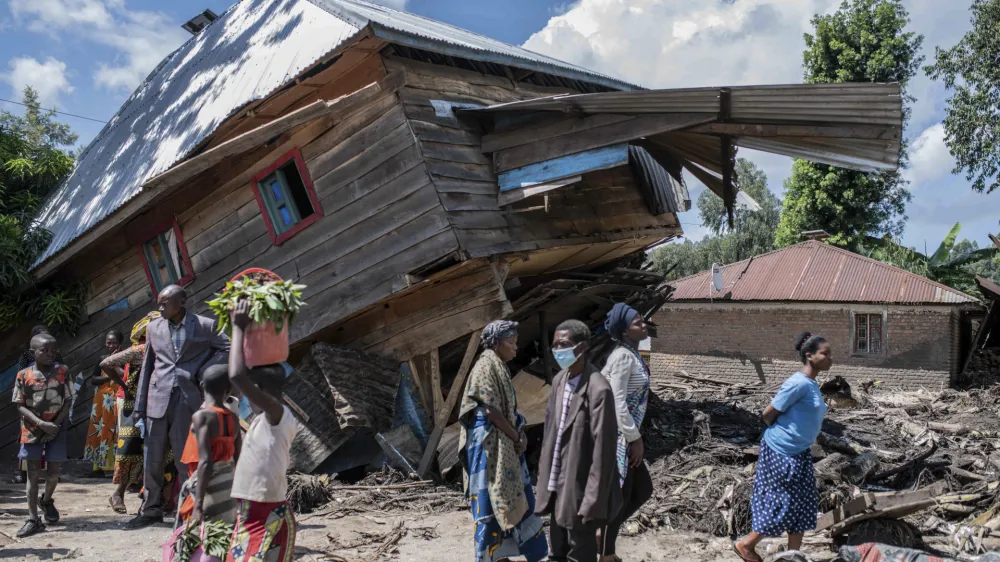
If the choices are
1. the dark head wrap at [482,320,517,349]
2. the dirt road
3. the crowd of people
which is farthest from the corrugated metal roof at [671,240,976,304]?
the dark head wrap at [482,320,517,349]

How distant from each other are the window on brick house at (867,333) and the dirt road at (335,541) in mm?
15230

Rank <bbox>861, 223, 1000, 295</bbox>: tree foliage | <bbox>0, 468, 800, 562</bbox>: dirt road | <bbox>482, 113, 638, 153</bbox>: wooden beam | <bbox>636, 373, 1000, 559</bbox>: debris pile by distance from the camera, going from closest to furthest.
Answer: <bbox>636, 373, 1000, 559</bbox>: debris pile < <bbox>0, 468, 800, 562</bbox>: dirt road < <bbox>482, 113, 638, 153</bbox>: wooden beam < <bbox>861, 223, 1000, 295</bbox>: tree foliage

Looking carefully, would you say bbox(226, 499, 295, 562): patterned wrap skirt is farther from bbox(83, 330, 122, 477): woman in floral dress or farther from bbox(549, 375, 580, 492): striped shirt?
bbox(83, 330, 122, 477): woman in floral dress

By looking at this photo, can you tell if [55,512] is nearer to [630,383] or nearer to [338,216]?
[338,216]

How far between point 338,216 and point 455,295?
159 cm

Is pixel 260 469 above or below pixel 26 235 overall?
below

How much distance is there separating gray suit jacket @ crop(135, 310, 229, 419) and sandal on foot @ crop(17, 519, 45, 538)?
1267 millimetres

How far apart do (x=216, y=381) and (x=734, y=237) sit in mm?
40622

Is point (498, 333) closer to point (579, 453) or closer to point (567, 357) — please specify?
point (567, 357)

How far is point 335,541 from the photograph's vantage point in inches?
227

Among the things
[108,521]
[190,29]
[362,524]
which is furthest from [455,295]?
[190,29]

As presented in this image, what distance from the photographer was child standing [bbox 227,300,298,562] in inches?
129

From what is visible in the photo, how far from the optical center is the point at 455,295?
8.17 meters

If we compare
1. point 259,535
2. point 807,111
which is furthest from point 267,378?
point 807,111
